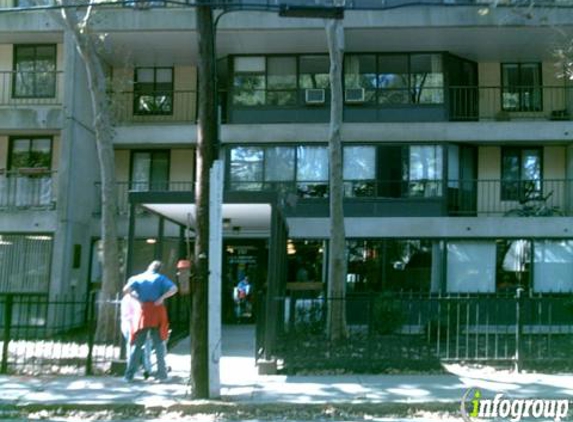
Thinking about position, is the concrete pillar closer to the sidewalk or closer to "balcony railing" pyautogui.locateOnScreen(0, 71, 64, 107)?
"balcony railing" pyautogui.locateOnScreen(0, 71, 64, 107)

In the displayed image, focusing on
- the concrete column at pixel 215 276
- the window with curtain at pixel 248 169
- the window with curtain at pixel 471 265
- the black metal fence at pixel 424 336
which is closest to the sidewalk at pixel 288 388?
the concrete column at pixel 215 276

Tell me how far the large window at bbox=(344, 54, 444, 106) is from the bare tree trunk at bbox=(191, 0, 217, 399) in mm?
11923

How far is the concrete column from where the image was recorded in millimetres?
9516

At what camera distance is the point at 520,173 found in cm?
2178

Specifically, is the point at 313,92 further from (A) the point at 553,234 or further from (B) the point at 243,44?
(A) the point at 553,234

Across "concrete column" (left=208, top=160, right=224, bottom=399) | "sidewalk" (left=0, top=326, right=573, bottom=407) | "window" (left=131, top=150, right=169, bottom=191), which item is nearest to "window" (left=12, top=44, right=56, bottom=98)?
"window" (left=131, top=150, right=169, bottom=191)

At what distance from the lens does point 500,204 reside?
21500 mm

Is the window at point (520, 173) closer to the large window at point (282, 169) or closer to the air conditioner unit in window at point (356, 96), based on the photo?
the air conditioner unit in window at point (356, 96)

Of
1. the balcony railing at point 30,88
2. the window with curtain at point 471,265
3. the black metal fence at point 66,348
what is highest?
the balcony railing at point 30,88

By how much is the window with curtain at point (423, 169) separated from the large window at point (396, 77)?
5.26 feet

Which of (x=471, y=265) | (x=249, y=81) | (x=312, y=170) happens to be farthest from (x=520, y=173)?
(x=249, y=81)

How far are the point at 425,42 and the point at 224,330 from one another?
10.4m

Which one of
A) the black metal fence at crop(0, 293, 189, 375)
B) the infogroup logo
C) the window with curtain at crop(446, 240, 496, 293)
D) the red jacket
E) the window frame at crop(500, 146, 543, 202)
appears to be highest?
the window frame at crop(500, 146, 543, 202)

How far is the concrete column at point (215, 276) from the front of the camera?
952cm
